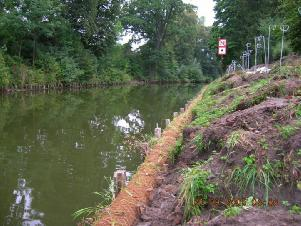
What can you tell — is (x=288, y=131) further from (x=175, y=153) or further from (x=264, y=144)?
(x=175, y=153)

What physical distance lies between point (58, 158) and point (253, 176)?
6.88m

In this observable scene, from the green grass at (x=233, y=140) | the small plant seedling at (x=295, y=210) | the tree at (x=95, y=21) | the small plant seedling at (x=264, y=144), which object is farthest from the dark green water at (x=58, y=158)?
the tree at (x=95, y=21)

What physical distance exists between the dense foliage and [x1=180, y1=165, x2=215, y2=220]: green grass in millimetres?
26149

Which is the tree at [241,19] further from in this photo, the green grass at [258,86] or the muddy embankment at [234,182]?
the muddy embankment at [234,182]

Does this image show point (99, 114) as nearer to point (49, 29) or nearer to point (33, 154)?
point (33, 154)

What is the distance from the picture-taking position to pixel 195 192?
492cm

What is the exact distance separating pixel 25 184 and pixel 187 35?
59643mm

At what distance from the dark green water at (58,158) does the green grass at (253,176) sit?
119 inches

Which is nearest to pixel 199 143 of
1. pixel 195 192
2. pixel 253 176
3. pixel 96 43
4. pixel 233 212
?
pixel 195 192

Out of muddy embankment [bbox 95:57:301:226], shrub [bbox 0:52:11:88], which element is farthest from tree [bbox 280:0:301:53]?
shrub [bbox 0:52:11:88]

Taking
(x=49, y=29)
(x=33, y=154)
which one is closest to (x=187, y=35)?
(x=49, y=29)

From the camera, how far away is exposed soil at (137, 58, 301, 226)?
4219mm

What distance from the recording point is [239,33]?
3959 centimetres

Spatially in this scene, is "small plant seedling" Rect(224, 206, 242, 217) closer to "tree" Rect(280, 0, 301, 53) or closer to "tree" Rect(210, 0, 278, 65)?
"tree" Rect(280, 0, 301, 53)
